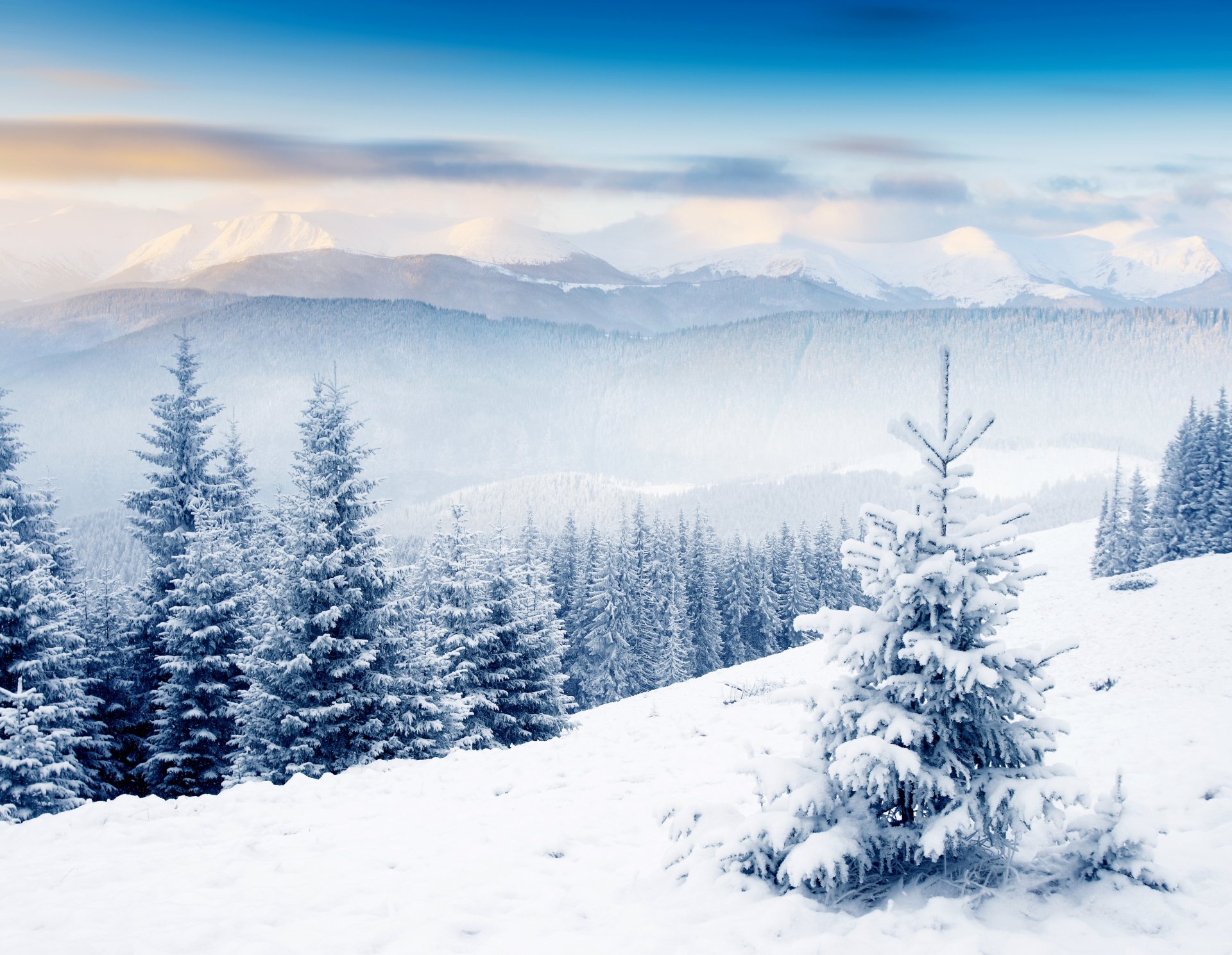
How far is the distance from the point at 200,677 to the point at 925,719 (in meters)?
19.1

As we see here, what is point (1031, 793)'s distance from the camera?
16.9 feet

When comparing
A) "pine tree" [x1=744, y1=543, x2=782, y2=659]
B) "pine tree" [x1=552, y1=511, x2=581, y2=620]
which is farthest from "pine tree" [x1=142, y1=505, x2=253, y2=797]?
"pine tree" [x1=744, y1=543, x2=782, y2=659]

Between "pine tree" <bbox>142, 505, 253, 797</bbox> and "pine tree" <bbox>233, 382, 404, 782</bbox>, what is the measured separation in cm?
292

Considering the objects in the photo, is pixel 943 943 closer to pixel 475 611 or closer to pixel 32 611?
pixel 475 611

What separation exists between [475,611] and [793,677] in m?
9.16

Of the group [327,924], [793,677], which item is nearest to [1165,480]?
[793,677]

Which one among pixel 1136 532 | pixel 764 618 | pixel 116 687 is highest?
pixel 116 687

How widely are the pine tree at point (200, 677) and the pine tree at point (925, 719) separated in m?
16.7

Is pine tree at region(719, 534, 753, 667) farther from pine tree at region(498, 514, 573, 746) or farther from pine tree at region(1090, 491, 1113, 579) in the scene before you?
pine tree at region(498, 514, 573, 746)

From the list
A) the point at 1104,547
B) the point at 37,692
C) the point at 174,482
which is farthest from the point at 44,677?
the point at 1104,547

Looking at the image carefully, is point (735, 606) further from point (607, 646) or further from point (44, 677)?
point (44, 677)

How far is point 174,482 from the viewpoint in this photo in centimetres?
2566

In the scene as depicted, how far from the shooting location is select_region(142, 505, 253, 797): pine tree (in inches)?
744

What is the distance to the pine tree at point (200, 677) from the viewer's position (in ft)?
62.0
